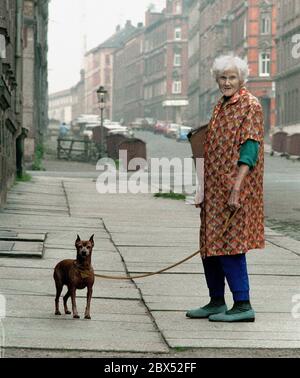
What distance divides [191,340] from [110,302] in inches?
75.8

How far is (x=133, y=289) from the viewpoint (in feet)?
35.1

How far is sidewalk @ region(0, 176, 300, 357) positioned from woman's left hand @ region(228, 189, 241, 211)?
0.85 m

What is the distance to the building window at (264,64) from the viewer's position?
3878 inches

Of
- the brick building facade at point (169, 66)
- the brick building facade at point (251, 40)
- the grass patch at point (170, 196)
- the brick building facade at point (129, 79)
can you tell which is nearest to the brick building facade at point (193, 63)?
the brick building facade at point (169, 66)

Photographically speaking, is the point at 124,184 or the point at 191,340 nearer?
the point at 191,340

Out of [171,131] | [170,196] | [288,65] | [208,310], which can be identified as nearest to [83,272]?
[208,310]

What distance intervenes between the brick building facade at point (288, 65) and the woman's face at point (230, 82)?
7300cm

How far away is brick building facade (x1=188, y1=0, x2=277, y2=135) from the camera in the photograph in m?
96.8

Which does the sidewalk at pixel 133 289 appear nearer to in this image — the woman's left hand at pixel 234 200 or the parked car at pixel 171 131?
the woman's left hand at pixel 234 200

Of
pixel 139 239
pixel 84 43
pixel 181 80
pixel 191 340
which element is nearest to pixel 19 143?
pixel 139 239

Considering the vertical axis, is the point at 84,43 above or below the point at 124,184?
above

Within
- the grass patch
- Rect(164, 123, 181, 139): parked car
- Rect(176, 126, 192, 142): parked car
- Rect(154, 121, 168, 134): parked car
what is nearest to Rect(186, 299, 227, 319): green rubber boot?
the grass patch
